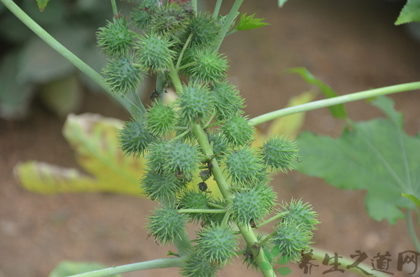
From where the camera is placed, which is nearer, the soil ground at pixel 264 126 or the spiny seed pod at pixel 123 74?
the spiny seed pod at pixel 123 74

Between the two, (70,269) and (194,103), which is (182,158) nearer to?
(194,103)

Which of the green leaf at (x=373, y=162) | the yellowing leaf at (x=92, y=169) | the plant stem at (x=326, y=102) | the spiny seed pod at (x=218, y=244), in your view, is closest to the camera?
the spiny seed pod at (x=218, y=244)

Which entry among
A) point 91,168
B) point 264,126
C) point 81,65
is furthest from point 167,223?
point 264,126

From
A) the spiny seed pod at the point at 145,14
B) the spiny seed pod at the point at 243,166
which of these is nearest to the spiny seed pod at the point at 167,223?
the spiny seed pod at the point at 243,166

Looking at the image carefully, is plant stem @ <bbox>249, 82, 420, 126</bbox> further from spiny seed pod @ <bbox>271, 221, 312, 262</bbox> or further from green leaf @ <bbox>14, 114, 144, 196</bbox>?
green leaf @ <bbox>14, 114, 144, 196</bbox>

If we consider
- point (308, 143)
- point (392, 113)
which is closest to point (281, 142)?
point (308, 143)

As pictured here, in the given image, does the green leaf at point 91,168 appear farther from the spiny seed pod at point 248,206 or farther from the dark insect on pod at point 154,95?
the spiny seed pod at point 248,206

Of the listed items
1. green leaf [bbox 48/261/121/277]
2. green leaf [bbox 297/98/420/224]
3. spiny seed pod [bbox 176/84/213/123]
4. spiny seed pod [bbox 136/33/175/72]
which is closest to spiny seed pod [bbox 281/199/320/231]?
spiny seed pod [bbox 176/84/213/123]
